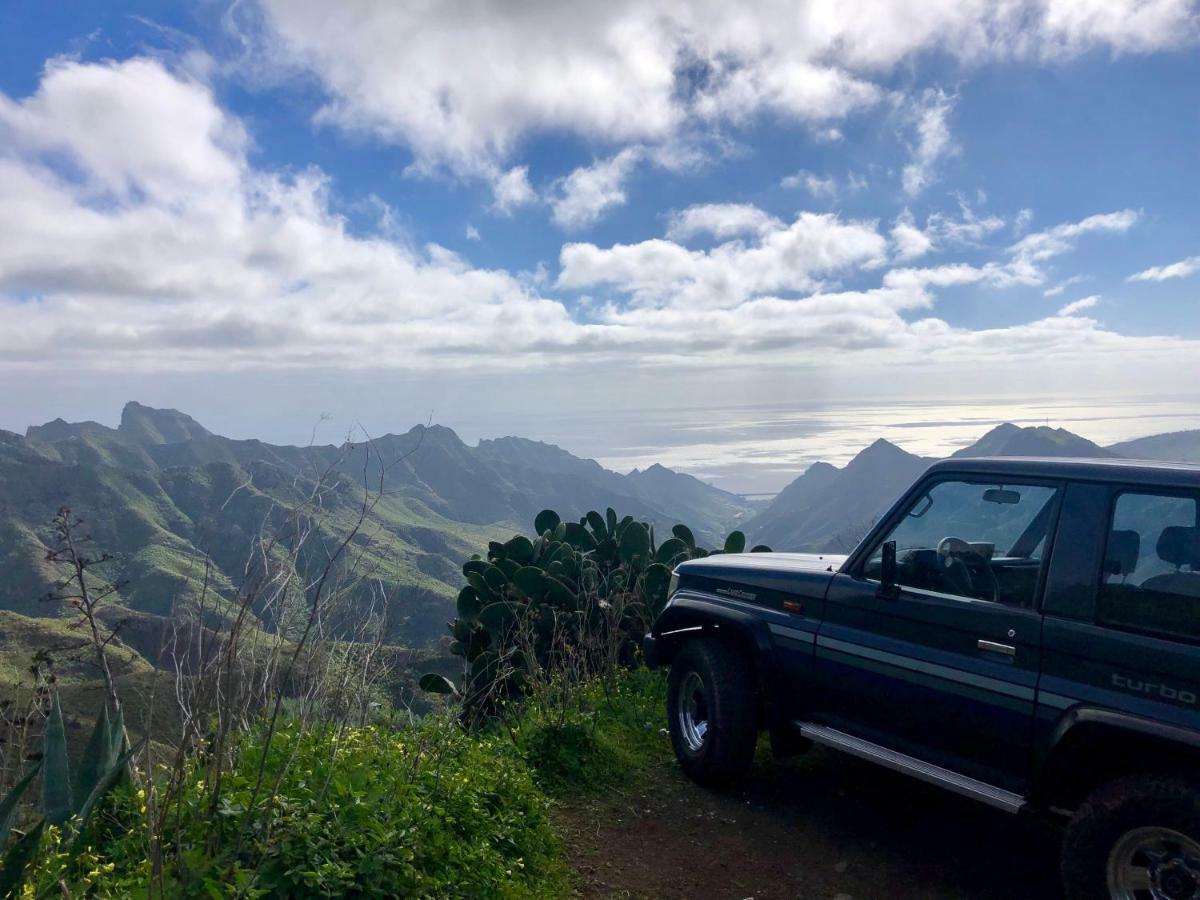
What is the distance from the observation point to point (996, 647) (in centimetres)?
422

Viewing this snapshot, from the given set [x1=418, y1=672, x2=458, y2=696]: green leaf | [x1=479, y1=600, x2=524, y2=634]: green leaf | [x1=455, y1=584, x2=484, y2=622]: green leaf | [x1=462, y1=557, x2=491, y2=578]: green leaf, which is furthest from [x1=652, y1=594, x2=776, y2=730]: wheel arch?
[x1=455, y1=584, x2=484, y2=622]: green leaf

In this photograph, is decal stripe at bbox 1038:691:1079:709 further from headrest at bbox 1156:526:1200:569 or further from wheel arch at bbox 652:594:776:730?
wheel arch at bbox 652:594:776:730

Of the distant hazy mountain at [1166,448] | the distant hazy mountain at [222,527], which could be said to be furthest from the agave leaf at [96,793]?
the distant hazy mountain at [1166,448]

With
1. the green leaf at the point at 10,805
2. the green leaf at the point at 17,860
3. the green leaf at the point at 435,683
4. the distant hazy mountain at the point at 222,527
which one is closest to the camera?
the green leaf at the point at 17,860

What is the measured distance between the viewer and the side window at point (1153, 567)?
3688 millimetres

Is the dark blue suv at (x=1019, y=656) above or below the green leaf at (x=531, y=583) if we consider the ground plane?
above

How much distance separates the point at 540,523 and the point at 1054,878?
822 centimetres

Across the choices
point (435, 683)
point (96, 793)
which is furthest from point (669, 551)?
point (96, 793)

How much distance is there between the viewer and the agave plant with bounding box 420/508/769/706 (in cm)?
905

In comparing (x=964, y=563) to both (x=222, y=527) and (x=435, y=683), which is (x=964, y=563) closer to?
(x=222, y=527)

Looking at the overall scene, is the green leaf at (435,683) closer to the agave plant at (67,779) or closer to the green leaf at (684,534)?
the green leaf at (684,534)

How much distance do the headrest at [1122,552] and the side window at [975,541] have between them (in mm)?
293

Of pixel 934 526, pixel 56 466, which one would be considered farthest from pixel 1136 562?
pixel 56 466

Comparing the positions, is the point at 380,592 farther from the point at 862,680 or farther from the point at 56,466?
the point at 56,466
